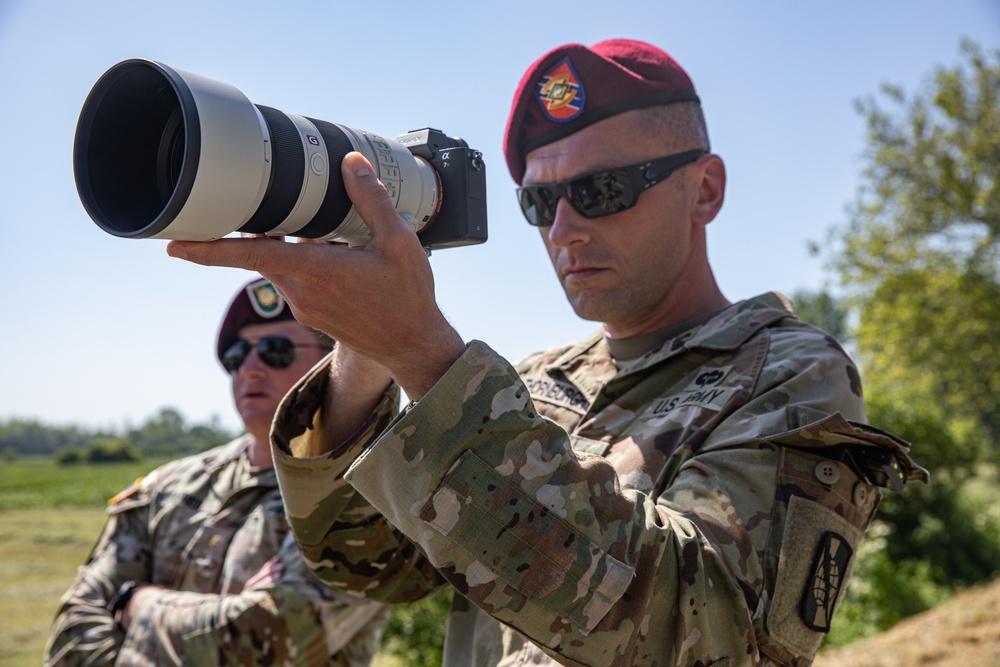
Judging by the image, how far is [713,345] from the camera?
1977 millimetres

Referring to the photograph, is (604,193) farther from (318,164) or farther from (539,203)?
(318,164)

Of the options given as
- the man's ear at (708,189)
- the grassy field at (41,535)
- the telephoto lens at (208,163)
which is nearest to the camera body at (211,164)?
the telephoto lens at (208,163)

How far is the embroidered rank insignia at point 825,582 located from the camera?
1562 mm

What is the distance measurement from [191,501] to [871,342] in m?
17.1

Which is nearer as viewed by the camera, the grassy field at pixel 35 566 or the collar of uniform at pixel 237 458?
the collar of uniform at pixel 237 458

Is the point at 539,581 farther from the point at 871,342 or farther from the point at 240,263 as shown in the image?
the point at 871,342

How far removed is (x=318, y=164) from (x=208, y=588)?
232cm

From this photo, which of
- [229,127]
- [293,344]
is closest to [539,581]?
[229,127]

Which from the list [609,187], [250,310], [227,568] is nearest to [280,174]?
[609,187]

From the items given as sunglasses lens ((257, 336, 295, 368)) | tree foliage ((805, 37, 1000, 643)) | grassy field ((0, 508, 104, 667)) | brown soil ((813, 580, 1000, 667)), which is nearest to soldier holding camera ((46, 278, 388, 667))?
sunglasses lens ((257, 336, 295, 368))

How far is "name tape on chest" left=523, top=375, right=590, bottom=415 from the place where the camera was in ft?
7.47

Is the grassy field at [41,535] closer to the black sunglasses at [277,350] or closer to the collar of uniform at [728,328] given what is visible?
the black sunglasses at [277,350]

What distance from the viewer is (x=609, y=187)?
2.39m

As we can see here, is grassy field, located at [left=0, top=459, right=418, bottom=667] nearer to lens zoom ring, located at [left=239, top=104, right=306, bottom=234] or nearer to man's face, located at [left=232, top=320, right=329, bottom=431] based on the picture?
man's face, located at [left=232, top=320, right=329, bottom=431]
